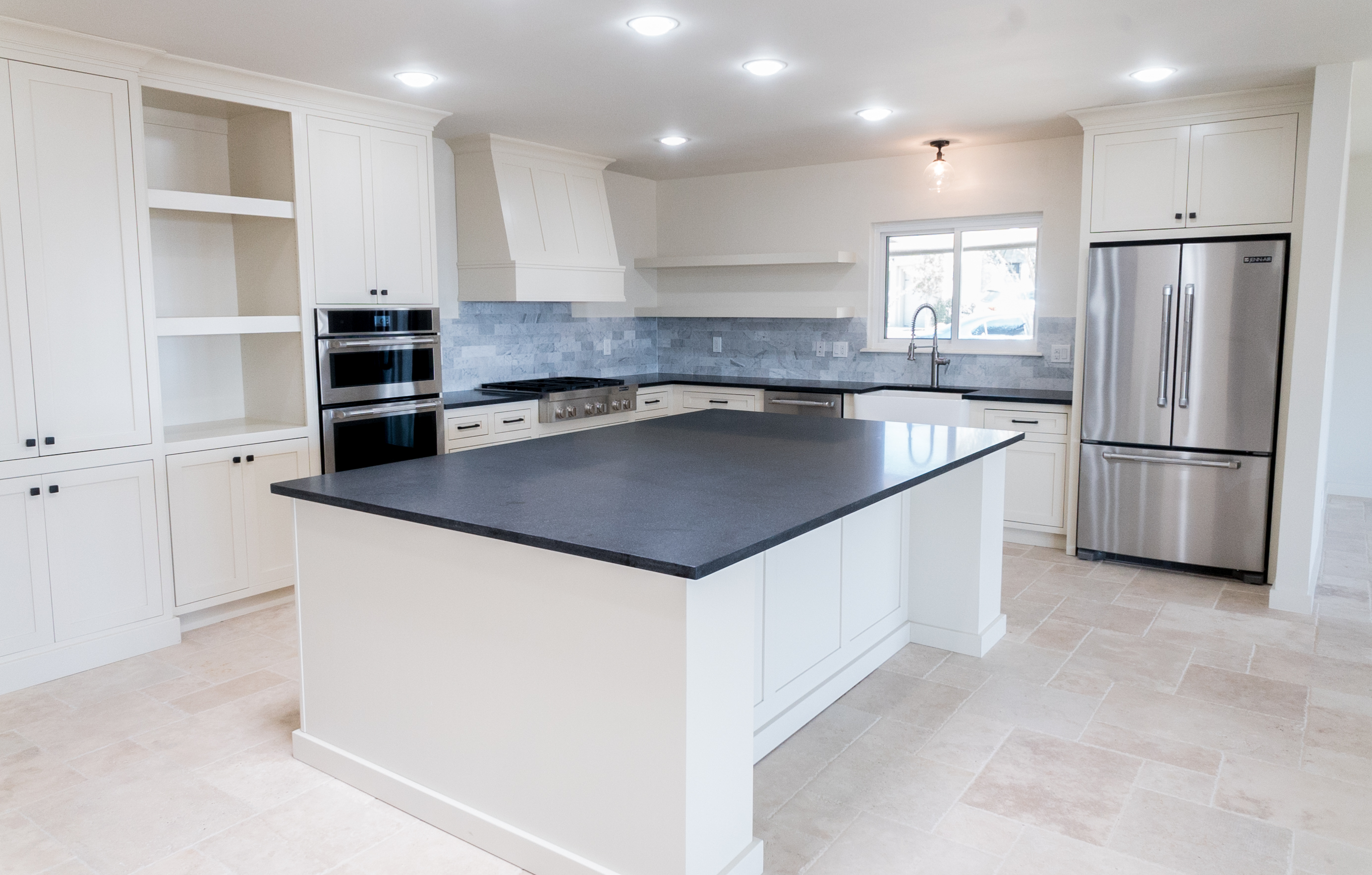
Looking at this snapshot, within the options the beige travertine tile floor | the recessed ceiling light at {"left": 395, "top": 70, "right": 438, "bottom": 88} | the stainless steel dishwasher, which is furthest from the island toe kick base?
the stainless steel dishwasher

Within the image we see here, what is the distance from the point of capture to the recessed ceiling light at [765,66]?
12.1ft

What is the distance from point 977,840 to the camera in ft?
7.57

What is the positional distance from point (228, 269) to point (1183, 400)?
15.7 feet

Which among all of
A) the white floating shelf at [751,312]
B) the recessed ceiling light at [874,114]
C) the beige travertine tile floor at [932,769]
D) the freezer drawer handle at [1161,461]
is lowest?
the beige travertine tile floor at [932,769]

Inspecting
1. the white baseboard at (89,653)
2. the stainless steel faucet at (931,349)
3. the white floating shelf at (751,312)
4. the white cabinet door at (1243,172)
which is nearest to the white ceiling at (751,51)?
the white cabinet door at (1243,172)

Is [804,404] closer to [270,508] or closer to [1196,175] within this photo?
[1196,175]

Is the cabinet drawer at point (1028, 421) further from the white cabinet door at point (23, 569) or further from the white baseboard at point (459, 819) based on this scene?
the white cabinet door at point (23, 569)

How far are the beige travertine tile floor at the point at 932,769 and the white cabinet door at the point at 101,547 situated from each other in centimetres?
22

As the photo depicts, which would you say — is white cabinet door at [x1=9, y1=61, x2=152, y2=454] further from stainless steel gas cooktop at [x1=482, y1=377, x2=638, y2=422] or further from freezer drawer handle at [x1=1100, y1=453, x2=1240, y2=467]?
freezer drawer handle at [x1=1100, y1=453, x2=1240, y2=467]

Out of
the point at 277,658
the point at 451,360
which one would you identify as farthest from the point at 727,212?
the point at 277,658

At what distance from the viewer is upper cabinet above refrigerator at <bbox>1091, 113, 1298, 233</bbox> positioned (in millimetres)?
4277

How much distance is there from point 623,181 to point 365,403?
3.02 m

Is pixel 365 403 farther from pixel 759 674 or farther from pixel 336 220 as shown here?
pixel 759 674

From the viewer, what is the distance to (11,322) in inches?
128
